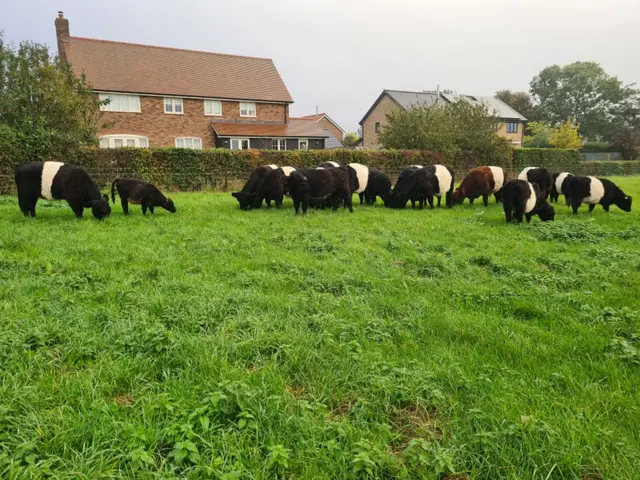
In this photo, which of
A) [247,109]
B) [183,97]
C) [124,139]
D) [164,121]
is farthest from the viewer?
[247,109]

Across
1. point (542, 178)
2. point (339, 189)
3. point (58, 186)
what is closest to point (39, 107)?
point (58, 186)

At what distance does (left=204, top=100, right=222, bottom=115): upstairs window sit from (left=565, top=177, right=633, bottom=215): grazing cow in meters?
26.4

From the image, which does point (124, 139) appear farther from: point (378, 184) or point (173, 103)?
point (378, 184)

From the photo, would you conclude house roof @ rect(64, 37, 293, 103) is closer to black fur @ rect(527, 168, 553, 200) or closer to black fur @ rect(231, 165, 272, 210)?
black fur @ rect(231, 165, 272, 210)

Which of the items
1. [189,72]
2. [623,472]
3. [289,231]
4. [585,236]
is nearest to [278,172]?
[289,231]

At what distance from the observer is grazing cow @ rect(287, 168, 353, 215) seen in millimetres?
11312

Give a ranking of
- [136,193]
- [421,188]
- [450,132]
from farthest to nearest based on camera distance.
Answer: [450,132] < [421,188] < [136,193]

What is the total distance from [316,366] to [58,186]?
8.98 metres

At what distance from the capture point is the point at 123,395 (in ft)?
9.36

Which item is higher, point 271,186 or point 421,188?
point 271,186

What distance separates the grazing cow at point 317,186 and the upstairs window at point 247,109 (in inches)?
918

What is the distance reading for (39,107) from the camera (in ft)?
55.3

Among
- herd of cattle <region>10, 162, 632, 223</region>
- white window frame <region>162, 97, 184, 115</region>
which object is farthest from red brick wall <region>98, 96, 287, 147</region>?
herd of cattle <region>10, 162, 632, 223</region>

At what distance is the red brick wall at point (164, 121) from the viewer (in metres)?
28.8
